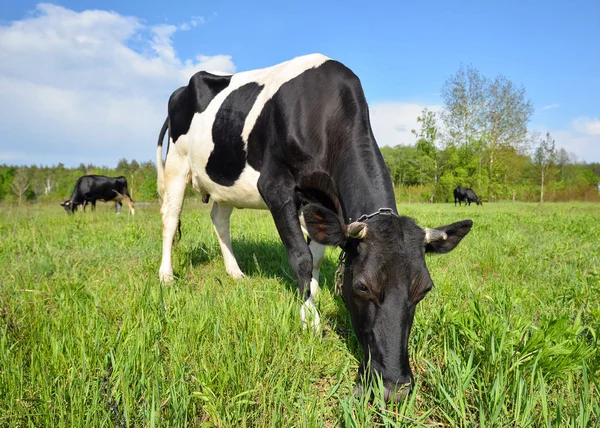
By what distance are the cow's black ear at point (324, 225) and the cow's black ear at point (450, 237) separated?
0.61 metres

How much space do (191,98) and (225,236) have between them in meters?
2.09

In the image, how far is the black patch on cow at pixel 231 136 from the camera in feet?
14.8

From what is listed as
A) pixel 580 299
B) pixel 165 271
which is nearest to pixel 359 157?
pixel 580 299

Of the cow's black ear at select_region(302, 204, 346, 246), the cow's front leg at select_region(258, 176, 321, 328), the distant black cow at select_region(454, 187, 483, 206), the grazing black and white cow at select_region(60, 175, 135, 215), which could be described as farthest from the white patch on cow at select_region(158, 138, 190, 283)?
the distant black cow at select_region(454, 187, 483, 206)

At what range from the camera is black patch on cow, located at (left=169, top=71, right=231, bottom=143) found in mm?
5395

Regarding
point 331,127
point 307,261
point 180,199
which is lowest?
point 307,261

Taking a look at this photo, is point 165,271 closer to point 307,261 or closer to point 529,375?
point 307,261

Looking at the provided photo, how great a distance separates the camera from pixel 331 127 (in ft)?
11.8

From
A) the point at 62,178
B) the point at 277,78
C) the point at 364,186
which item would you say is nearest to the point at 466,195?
the point at 277,78

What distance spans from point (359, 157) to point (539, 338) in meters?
1.78

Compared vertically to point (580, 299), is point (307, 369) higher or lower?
lower

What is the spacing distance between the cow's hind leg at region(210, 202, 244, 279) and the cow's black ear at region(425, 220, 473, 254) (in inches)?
123

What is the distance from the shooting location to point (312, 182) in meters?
3.65

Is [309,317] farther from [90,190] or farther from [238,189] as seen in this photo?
[90,190]
